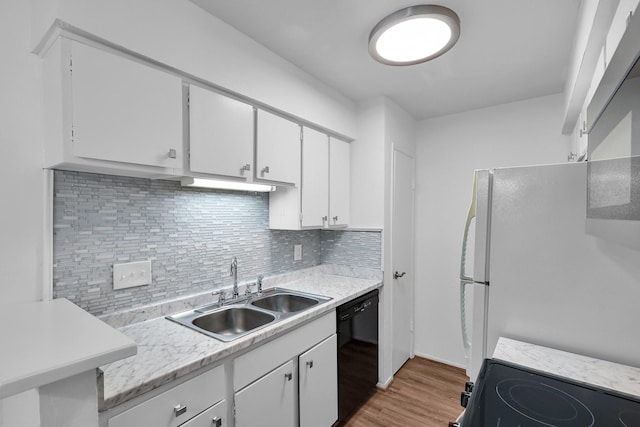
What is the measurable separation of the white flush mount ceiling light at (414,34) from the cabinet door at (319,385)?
5.75 ft

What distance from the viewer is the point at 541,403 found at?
0.82m

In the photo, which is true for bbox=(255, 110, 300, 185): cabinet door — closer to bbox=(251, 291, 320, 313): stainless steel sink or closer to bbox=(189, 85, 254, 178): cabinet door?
bbox=(189, 85, 254, 178): cabinet door

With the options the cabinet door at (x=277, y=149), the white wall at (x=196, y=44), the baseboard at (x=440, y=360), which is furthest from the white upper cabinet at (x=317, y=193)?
the baseboard at (x=440, y=360)

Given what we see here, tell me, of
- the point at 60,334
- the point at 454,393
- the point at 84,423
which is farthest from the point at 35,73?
the point at 454,393

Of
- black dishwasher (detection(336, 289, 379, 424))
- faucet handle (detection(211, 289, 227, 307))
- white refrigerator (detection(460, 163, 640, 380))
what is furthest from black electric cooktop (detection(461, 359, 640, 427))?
faucet handle (detection(211, 289, 227, 307))

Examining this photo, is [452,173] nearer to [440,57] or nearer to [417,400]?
[440,57]

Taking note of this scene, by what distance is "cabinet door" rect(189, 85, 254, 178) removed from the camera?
56.8 inches

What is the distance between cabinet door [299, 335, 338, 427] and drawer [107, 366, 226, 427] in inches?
22.0

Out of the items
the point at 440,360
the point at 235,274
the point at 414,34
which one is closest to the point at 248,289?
the point at 235,274

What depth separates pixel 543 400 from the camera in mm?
830

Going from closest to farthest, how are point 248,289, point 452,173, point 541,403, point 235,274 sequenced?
point 541,403 < point 235,274 < point 248,289 < point 452,173

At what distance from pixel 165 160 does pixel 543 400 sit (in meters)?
1.59

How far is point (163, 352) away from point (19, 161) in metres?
0.93

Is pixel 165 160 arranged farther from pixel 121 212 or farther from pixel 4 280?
pixel 4 280
